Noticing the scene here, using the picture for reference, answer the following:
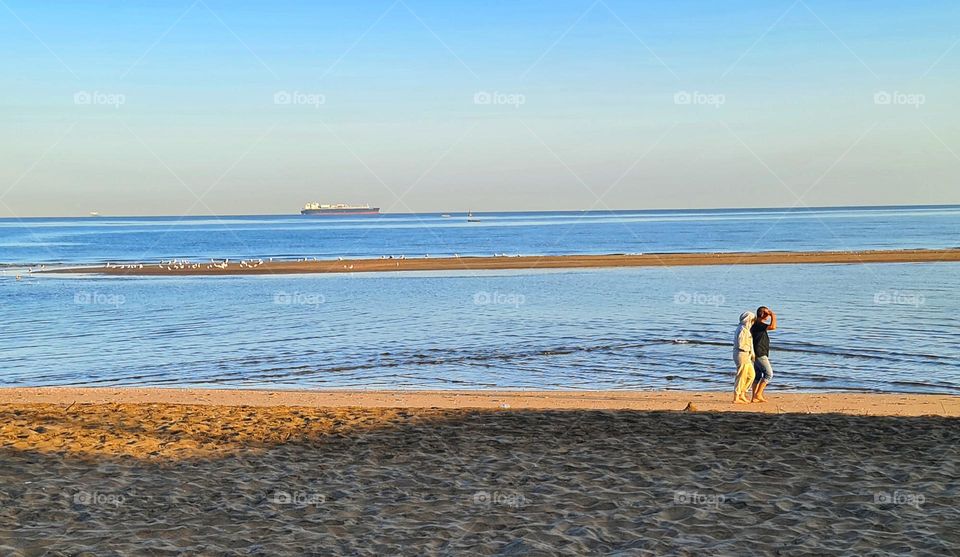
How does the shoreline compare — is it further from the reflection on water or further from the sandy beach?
the reflection on water

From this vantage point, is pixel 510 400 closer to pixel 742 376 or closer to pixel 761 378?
pixel 742 376

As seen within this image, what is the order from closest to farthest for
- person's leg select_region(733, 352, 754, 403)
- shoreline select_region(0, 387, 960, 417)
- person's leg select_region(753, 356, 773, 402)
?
shoreline select_region(0, 387, 960, 417)
person's leg select_region(733, 352, 754, 403)
person's leg select_region(753, 356, 773, 402)

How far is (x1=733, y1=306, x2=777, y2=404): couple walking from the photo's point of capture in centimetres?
1366

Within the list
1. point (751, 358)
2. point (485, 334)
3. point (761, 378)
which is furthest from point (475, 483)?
point (485, 334)

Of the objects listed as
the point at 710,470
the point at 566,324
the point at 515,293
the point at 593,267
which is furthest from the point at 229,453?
the point at 593,267

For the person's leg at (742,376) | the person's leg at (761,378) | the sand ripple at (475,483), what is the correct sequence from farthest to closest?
the person's leg at (761,378), the person's leg at (742,376), the sand ripple at (475,483)

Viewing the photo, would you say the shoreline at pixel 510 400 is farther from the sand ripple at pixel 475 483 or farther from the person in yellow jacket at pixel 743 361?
the sand ripple at pixel 475 483

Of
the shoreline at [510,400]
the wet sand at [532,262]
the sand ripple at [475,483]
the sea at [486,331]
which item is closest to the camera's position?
the sand ripple at [475,483]

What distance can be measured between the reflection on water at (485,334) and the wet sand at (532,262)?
36.4ft

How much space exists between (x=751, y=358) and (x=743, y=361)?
0.25 metres

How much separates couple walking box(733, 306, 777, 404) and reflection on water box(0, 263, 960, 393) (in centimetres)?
215

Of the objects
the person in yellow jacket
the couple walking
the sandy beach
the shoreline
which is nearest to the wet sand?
the shoreline

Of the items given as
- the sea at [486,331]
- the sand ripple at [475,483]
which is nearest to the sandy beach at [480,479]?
the sand ripple at [475,483]

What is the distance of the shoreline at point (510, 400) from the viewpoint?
13.2m
